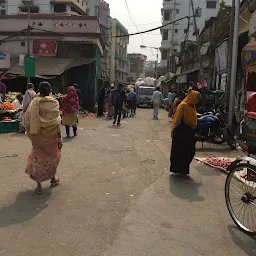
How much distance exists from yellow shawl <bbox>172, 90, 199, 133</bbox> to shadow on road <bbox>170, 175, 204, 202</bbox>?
99 centimetres

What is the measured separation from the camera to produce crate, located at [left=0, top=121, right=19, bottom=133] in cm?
1048

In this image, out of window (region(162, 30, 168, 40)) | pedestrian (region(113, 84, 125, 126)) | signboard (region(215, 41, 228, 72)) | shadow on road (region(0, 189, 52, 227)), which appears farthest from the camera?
window (region(162, 30, 168, 40))

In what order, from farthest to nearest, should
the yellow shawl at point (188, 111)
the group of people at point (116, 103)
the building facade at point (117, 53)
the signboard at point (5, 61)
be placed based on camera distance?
the building facade at point (117, 53) → the signboard at point (5, 61) → the group of people at point (116, 103) → the yellow shawl at point (188, 111)

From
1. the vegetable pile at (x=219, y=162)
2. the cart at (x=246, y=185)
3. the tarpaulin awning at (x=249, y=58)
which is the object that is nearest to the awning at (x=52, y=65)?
the tarpaulin awning at (x=249, y=58)

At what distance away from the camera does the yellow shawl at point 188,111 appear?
5727 millimetres

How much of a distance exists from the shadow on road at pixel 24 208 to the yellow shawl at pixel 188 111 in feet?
8.64

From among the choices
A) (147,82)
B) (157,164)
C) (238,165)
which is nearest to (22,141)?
(157,164)

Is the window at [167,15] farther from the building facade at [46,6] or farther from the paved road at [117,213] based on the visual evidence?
the paved road at [117,213]

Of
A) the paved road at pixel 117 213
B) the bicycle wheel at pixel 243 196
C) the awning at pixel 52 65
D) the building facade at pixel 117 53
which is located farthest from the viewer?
the building facade at pixel 117 53

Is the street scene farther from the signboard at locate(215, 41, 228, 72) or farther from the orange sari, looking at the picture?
the signboard at locate(215, 41, 228, 72)

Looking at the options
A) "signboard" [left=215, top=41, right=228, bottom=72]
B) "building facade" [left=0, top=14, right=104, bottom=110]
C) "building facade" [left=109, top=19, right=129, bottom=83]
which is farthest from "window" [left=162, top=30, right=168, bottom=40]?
"signboard" [left=215, top=41, right=228, bottom=72]

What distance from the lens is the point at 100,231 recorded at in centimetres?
359

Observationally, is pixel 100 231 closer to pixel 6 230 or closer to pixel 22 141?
pixel 6 230

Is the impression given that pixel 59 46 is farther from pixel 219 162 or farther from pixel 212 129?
pixel 219 162
